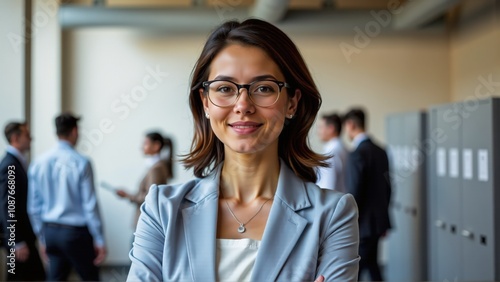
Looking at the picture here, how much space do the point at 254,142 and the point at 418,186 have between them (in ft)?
16.2

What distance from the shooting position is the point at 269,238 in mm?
1522

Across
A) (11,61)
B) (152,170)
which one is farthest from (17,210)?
(11,61)

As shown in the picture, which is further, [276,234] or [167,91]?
[167,91]

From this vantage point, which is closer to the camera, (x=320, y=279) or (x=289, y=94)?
(x=320, y=279)

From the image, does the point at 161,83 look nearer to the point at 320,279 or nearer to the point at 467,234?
the point at 467,234

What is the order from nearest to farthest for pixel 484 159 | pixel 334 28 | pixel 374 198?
pixel 484 159, pixel 374 198, pixel 334 28

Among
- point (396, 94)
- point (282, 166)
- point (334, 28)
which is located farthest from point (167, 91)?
point (282, 166)

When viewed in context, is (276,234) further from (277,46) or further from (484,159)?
(484,159)

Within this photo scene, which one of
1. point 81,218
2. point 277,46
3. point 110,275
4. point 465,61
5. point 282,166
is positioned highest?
point 465,61

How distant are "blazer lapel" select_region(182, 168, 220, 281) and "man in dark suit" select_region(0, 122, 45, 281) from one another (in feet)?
11.1

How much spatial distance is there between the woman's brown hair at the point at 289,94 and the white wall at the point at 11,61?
181 inches

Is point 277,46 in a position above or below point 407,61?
below

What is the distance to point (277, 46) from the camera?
1.55 m
